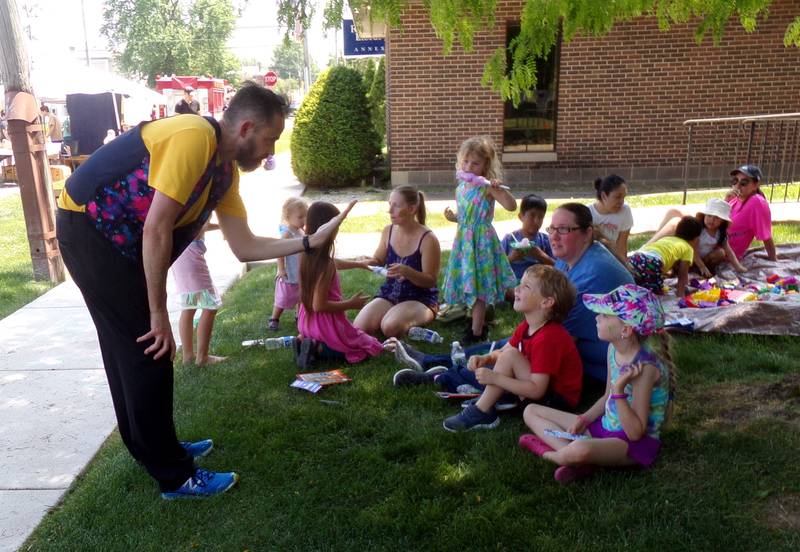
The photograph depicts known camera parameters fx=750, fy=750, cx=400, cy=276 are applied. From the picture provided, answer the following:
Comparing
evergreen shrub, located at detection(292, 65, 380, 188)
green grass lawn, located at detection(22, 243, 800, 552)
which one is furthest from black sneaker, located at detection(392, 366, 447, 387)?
evergreen shrub, located at detection(292, 65, 380, 188)

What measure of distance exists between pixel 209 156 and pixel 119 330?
83 centimetres

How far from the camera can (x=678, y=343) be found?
5.25 m

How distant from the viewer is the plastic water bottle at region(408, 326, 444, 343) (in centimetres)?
561

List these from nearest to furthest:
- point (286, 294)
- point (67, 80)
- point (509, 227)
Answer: point (286, 294), point (509, 227), point (67, 80)

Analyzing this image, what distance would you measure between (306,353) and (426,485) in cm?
184

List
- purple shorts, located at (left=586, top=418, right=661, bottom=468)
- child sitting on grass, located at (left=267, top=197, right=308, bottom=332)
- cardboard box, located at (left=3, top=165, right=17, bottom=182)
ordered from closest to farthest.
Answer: purple shorts, located at (left=586, top=418, right=661, bottom=468), child sitting on grass, located at (left=267, top=197, right=308, bottom=332), cardboard box, located at (left=3, top=165, right=17, bottom=182)

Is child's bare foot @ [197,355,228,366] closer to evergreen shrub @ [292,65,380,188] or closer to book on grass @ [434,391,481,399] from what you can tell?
book on grass @ [434,391,481,399]

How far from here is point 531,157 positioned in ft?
47.3

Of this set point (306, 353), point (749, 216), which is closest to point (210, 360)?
point (306, 353)

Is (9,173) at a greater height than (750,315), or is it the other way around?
(750,315)

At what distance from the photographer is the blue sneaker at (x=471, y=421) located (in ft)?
13.3

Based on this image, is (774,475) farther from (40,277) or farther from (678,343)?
(40,277)

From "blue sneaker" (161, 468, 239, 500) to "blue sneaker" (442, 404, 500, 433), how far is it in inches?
46.7

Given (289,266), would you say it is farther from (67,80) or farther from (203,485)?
(67,80)
